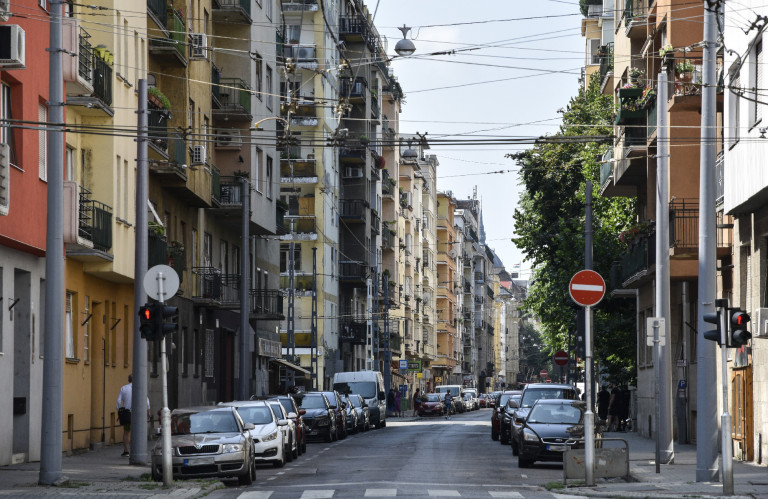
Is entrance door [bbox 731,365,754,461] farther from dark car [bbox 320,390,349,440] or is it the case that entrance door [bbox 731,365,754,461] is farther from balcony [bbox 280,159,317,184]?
balcony [bbox 280,159,317,184]

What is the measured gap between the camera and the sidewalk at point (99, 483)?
785 inches

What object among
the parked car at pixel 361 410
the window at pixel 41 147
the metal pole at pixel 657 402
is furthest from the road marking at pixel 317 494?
the parked car at pixel 361 410

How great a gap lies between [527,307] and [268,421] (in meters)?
30.6

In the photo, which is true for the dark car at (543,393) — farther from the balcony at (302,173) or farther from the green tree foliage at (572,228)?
the balcony at (302,173)

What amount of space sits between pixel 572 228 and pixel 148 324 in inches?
1454

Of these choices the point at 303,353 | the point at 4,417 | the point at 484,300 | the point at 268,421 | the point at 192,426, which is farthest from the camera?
the point at 484,300

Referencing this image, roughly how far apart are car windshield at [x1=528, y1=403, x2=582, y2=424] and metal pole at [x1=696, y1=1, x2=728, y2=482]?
731 cm

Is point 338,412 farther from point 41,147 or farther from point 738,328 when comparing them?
point 738,328

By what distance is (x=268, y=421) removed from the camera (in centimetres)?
2922

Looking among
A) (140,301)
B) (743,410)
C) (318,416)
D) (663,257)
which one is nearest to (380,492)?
(140,301)

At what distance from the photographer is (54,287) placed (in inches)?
846

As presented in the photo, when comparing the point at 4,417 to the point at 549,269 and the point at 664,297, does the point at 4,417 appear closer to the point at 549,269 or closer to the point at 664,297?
the point at 664,297

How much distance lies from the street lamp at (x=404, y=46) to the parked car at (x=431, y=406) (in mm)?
49910

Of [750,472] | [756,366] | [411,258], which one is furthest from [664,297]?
[411,258]
